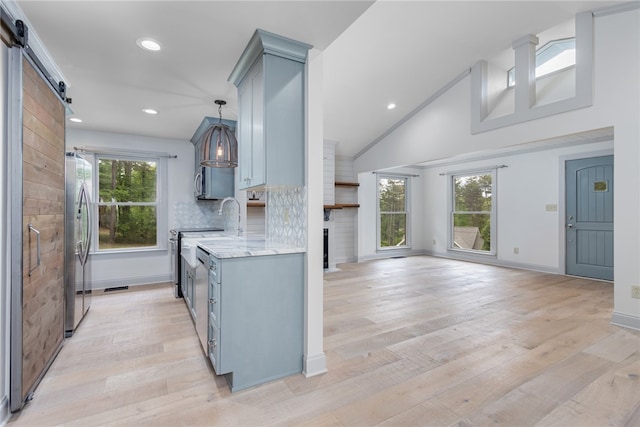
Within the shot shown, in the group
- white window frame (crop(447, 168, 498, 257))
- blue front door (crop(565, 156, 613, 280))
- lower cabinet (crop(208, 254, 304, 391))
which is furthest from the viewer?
white window frame (crop(447, 168, 498, 257))

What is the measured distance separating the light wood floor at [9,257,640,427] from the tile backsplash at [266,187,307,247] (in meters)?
1.00

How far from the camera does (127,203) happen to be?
4.95m

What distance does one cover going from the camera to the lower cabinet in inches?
81.1

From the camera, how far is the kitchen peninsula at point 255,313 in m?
2.06

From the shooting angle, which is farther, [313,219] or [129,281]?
[129,281]

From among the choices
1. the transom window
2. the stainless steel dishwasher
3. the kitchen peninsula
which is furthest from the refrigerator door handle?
the transom window

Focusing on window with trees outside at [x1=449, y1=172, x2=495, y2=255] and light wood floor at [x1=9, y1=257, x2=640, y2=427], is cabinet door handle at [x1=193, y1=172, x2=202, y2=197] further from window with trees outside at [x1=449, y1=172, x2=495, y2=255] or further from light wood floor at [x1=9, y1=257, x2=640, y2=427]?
window with trees outside at [x1=449, y1=172, x2=495, y2=255]

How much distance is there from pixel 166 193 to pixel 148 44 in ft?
10.6

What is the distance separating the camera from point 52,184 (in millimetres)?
2359

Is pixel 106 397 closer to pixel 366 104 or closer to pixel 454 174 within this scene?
pixel 366 104

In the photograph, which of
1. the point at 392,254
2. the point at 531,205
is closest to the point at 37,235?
the point at 392,254

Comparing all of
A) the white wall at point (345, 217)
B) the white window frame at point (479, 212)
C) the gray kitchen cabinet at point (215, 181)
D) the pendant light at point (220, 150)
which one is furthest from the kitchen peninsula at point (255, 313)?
the white window frame at point (479, 212)

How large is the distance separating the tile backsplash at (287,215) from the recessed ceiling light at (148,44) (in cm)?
129

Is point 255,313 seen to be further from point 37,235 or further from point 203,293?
point 37,235
